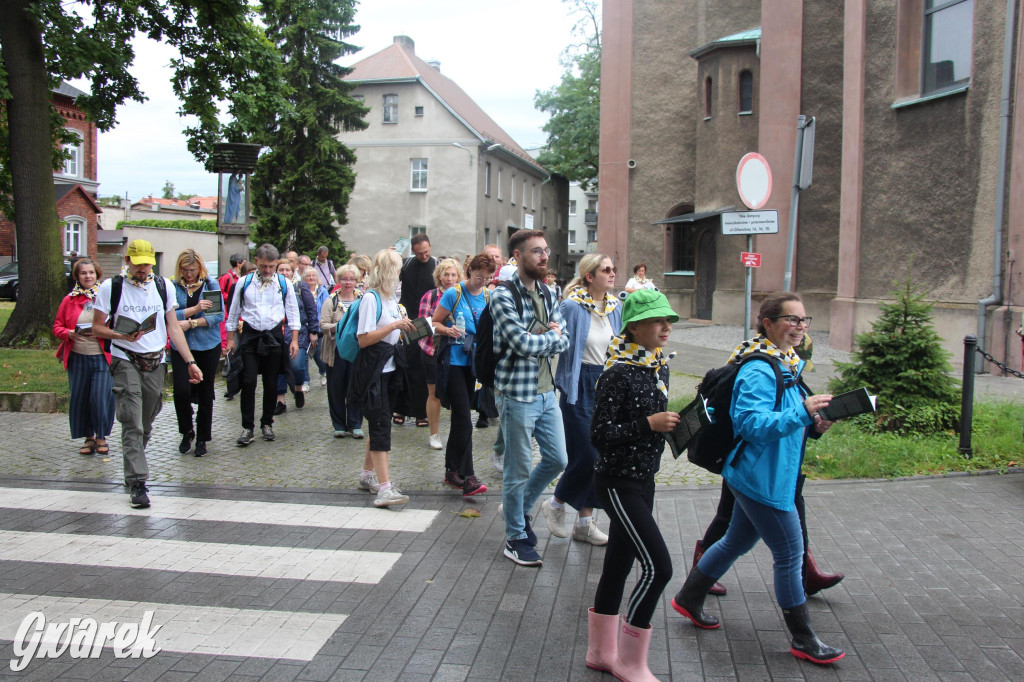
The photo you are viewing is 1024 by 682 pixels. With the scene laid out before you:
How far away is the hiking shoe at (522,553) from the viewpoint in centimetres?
514

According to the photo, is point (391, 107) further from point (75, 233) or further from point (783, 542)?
point (783, 542)

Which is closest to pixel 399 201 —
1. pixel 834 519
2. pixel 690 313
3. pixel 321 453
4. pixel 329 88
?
pixel 329 88

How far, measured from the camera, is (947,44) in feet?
49.0

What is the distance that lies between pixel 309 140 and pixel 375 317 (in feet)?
95.6

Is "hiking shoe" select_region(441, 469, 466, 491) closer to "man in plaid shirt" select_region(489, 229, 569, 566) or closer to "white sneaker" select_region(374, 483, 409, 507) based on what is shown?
"white sneaker" select_region(374, 483, 409, 507)

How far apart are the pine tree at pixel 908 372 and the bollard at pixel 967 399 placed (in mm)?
447

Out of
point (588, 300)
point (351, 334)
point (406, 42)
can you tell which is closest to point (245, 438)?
point (351, 334)

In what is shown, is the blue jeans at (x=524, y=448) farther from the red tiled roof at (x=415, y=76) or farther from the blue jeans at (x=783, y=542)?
the red tiled roof at (x=415, y=76)

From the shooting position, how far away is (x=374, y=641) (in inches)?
161

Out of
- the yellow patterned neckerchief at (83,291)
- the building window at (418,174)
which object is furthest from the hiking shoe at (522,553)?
the building window at (418,174)

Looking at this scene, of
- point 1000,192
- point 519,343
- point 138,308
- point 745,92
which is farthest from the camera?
point 745,92

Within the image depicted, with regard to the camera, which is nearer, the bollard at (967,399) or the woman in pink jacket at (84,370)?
the bollard at (967,399)

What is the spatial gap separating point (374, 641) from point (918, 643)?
258 centimetres

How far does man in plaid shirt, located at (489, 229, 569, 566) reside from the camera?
5098 mm
